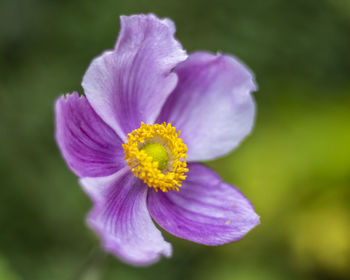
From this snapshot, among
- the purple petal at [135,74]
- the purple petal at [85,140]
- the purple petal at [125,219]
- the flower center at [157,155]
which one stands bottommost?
the purple petal at [125,219]

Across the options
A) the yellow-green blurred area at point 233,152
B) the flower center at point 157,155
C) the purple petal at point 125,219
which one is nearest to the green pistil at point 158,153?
the flower center at point 157,155

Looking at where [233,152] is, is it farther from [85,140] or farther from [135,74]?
[85,140]

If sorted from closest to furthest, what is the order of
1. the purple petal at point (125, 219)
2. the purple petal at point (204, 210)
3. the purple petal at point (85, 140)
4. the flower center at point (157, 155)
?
the purple petal at point (125, 219), the purple petal at point (85, 140), the purple petal at point (204, 210), the flower center at point (157, 155)

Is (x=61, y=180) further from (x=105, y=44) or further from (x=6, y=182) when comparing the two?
(x=105, y=44)

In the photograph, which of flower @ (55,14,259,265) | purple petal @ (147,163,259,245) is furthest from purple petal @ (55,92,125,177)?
purple petal @ (147,163,259,245)

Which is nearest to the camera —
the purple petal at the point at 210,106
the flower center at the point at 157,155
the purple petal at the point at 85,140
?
the purple petal at the point at 85,140

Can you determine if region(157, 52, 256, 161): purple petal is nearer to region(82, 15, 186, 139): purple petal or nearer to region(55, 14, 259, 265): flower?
region(55, 14, 259, 265): flower

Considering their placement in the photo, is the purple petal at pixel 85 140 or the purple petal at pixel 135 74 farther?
the purple petal at pixel 135 74

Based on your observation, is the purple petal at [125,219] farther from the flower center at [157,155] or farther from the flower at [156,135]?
the flower center at [157,155]

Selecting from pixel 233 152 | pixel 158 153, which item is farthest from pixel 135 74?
pixel 233 152
